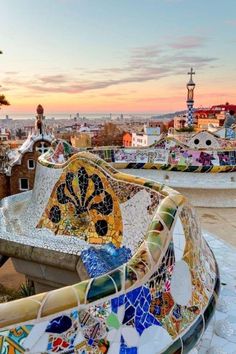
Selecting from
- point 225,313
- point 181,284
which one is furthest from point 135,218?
point 181,284

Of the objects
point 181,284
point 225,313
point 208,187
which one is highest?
point 181,284

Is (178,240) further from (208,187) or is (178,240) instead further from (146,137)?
(146,137)

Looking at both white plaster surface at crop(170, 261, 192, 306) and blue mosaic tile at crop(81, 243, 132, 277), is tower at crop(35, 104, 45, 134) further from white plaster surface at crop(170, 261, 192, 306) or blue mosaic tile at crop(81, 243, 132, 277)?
white plaster surface at crop(170, 261, 192, 306)

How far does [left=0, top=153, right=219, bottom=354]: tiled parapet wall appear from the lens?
1.87 m

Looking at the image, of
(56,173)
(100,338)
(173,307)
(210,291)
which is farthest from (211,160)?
(100,338)

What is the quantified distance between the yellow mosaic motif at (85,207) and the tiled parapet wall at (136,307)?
1.44 metres

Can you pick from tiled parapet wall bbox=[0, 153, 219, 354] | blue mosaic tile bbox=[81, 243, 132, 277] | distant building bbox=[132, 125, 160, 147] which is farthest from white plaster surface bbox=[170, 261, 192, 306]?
distant building bbox=[132, 125, 160, 147]

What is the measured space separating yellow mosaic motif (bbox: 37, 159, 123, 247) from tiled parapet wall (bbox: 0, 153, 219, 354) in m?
1.44

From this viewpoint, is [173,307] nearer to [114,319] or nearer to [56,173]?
[114,319]

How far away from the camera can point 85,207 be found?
4586mm

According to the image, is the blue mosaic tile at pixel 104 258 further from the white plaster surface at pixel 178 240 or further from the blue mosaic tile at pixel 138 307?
the blue mosaic tile at pixel 138 307

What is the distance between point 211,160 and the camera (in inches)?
310

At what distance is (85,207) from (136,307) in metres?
2.45

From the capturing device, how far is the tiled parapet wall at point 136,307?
1.87 meters
